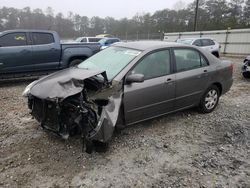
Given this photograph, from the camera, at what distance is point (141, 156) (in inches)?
145

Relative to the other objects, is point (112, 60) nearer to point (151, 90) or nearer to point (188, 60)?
point (151, 90)

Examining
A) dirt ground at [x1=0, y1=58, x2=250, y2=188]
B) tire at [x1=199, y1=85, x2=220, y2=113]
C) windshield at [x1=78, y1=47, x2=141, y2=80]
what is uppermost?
windshield at [x1=78, y1=47, x2=141, y2=80]

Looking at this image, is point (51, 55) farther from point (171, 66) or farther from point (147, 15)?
point (147, 15)

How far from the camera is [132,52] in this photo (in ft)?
14.5

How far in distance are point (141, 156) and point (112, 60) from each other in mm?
1793

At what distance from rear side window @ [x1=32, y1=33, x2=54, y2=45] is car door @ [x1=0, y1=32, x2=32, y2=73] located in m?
0.29

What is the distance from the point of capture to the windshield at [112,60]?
13.6 ft

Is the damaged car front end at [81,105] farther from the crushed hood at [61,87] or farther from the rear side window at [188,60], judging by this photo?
the rear side window at [188,60]

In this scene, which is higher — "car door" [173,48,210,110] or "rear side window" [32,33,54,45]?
"rear side window" [32,33,54,45]

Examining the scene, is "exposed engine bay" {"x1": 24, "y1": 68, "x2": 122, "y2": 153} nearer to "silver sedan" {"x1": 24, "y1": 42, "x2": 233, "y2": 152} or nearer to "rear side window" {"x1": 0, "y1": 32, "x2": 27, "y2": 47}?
"silver sedan" {"x1": 24, "y1": 42, "x2": 233, "y2": 152}

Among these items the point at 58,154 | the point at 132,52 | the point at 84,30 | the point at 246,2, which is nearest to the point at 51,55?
the point at 132,52

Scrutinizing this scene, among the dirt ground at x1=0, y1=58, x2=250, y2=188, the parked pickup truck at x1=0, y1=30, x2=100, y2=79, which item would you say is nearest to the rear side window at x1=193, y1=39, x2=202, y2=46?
the parked pickup truck at x1=0, y1=30, x2=100, y2=79

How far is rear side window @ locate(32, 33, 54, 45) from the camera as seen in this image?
844 cm

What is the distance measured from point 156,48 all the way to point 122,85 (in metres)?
1.08
